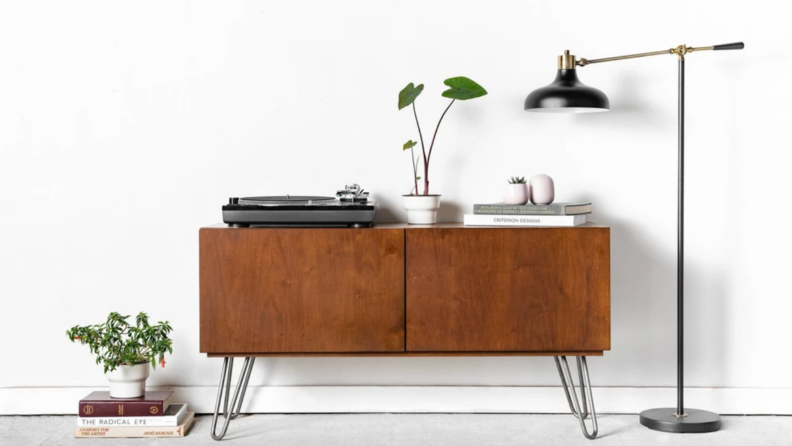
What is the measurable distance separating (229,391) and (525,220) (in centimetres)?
119

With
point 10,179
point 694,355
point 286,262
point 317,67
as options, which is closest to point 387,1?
point 317,67

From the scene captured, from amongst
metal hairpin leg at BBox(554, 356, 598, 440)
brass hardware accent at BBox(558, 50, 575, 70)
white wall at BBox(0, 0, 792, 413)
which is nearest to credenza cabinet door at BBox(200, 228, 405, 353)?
white wall at BBox(0, 0, 792, 413)

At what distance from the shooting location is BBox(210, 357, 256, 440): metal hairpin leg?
2.70 meters

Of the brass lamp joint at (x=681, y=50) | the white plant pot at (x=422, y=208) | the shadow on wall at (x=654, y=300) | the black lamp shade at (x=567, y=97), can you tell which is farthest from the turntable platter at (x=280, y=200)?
the brass lamp joint at (x=681, y=50)

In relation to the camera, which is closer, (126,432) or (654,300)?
(126,432)

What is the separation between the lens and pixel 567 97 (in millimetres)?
2721

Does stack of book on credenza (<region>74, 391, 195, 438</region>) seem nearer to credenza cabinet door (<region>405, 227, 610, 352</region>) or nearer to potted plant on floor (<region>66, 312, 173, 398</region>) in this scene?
potted plant on floor (<region>66, 312, 173, 398</region>)

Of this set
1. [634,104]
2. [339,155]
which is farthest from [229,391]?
[634,104]

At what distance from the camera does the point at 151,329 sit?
2811 millimetres

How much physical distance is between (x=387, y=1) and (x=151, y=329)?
142cm

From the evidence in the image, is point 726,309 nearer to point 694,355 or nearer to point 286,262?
point 694,355

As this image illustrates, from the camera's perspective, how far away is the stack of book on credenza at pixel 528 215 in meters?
2.61

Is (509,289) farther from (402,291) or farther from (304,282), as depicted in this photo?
(304,282)

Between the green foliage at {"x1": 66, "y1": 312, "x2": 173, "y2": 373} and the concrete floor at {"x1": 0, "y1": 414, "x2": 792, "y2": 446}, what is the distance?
0.87ft
